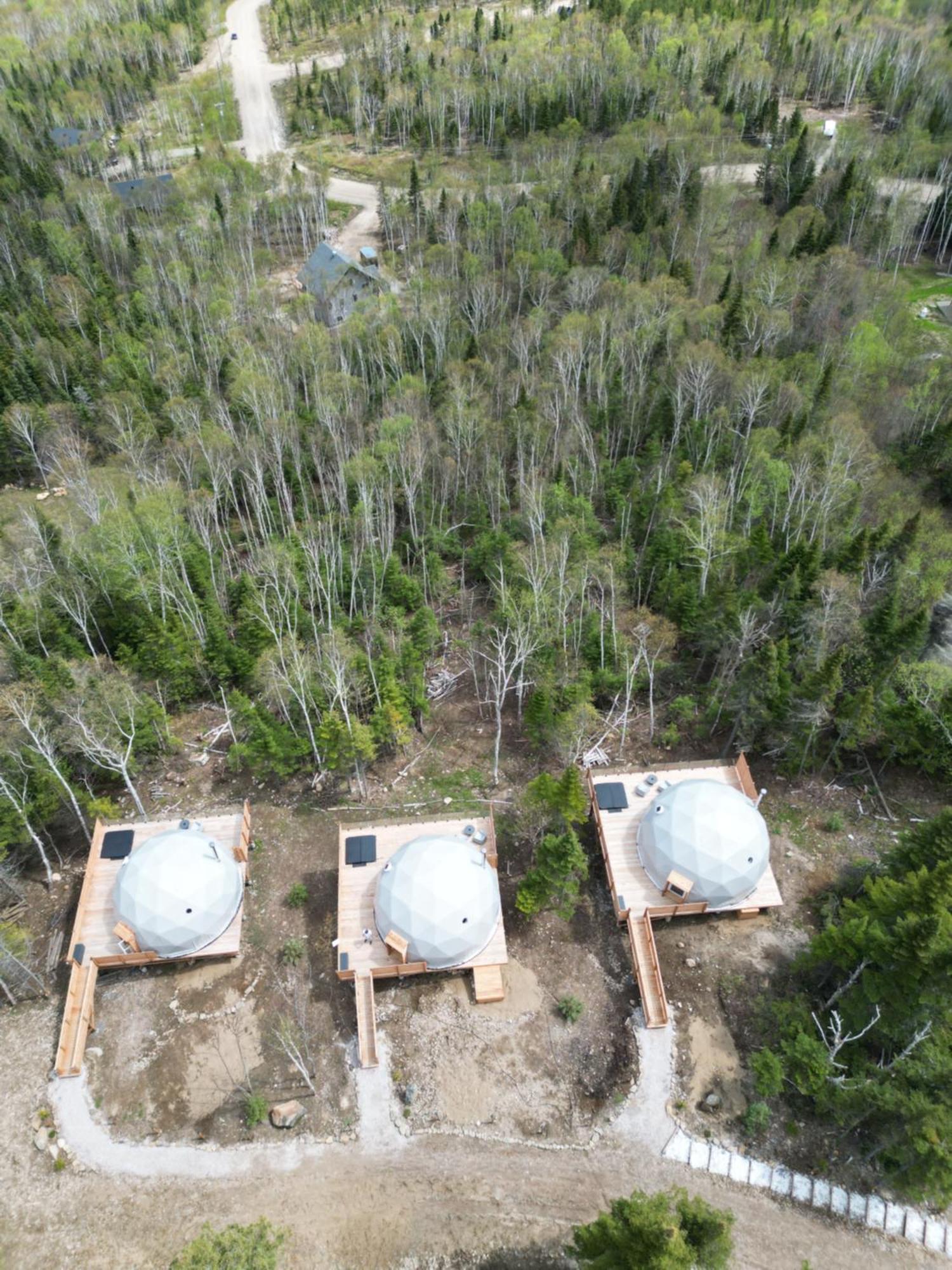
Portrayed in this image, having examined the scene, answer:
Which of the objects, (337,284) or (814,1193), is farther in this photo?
(337,284)

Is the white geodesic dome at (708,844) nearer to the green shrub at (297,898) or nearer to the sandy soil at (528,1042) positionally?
the sandy soil at (528,1042)

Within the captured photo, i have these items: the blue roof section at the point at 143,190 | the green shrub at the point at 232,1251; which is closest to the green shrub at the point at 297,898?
the green shrub at the point at 232,1251

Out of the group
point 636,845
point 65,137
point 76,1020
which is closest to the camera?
point 76,1020

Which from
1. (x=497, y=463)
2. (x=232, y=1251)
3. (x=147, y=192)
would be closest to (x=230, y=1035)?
(x=232, y=1251)

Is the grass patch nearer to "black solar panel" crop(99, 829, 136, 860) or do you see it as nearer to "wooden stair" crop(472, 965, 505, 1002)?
"black solar panel" crop(99, 829, 136, 860)

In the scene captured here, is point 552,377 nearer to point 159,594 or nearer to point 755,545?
point 755,545

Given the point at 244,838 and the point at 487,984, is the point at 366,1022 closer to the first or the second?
the point at 487,984

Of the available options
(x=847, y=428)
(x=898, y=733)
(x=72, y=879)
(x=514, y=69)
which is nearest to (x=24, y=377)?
(x=72, y=879)
